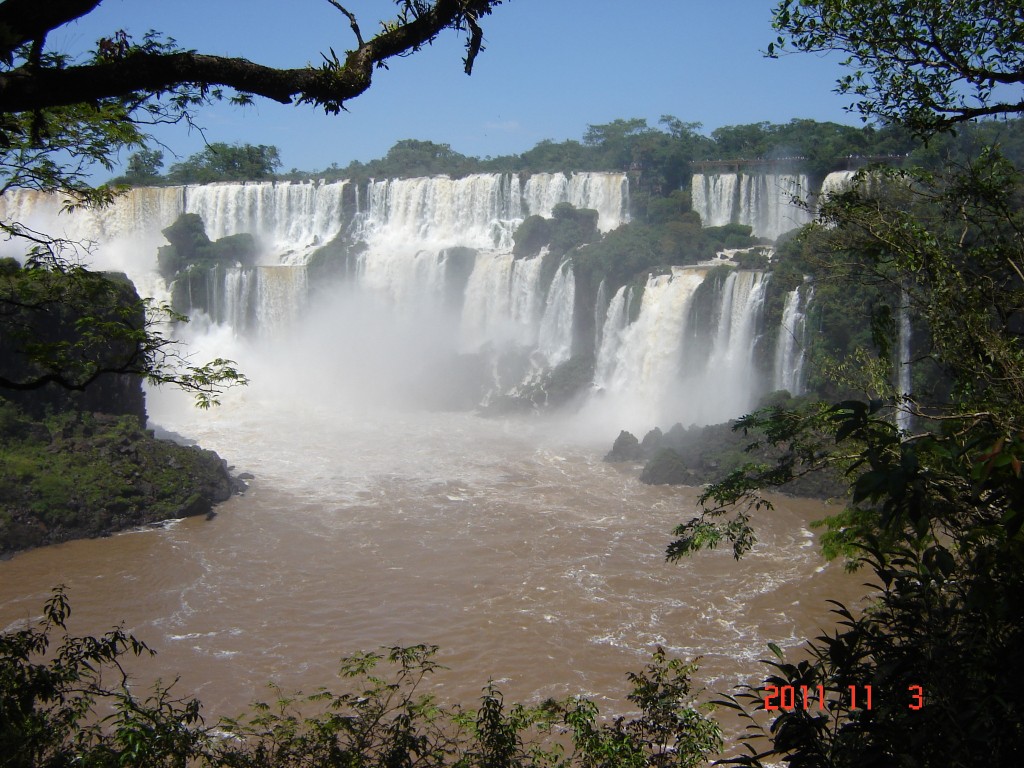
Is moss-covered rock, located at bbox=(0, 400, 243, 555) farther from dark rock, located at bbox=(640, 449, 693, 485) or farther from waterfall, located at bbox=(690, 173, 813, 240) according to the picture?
waterfall, located at bbox=(690, 173, 813, 240)

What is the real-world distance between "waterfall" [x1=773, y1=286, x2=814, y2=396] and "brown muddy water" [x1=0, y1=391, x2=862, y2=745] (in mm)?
3802

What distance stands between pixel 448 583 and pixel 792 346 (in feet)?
Result: 31.9

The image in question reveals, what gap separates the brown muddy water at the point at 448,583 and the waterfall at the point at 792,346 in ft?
12.5

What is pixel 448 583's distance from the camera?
35.9 ft

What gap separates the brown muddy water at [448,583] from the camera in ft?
28.8

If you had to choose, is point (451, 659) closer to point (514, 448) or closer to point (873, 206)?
point (873, 206)

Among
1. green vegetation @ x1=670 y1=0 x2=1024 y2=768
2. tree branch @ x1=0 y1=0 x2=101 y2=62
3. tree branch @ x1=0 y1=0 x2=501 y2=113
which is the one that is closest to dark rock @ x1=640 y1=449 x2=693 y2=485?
green vegetation @ x1=670 y1=0 x2=1024 y2=768

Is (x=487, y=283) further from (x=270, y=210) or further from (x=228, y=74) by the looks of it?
(x=228, y=74)

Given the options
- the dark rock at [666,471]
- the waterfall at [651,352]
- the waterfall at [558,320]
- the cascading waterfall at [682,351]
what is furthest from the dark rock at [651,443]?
the waterfall at [558,320]

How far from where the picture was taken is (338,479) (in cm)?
1608

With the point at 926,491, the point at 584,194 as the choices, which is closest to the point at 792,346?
the point at 584,194

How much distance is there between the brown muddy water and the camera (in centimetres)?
877

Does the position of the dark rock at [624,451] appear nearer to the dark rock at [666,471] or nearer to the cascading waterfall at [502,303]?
the dark rock at [666,471]

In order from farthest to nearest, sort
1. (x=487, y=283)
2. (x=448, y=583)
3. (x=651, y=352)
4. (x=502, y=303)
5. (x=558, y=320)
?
1. (x=487, y=283)
2. (x=502, y=303)
3. (x=558, y=320)
4. (x=651, y=352)
5. (x=448, y=583)
